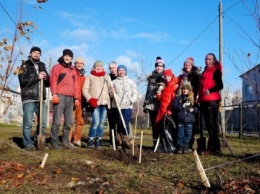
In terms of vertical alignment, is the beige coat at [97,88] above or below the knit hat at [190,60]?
below

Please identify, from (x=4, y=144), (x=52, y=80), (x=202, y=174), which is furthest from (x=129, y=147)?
(x=202, y=174)

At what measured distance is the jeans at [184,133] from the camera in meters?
7.08

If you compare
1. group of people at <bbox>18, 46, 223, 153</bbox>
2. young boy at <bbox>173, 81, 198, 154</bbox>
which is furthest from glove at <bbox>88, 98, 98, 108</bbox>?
young boy at <bbox>173, 81, 198, 154</bbox>

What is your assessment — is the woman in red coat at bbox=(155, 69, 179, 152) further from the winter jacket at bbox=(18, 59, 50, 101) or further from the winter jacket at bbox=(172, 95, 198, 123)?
the winter jacket at bbox=(18, 59, 50, 101)

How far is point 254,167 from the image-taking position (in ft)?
17.4

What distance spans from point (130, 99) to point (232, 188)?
429 cm

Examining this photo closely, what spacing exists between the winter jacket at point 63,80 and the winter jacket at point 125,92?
1013 mm

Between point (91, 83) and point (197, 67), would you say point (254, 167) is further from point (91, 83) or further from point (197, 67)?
point (91, 83)

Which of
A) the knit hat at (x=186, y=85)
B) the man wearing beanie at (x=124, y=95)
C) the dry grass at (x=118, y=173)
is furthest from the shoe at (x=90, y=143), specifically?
the knit hat at (x=186, y=85)

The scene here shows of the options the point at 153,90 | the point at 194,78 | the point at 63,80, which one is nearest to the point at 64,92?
the point at 63,80

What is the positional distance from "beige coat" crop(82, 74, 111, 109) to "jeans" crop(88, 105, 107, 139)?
163 millimetres

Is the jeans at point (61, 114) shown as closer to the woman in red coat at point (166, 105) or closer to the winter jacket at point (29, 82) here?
the winter jacket at point (29, 82)

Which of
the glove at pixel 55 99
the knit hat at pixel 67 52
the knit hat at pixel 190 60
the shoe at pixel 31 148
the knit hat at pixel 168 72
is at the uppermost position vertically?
the knit hat at pixel 67 52

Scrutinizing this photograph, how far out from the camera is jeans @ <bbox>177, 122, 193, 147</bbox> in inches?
279
